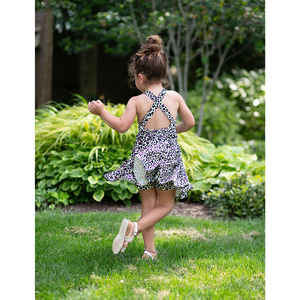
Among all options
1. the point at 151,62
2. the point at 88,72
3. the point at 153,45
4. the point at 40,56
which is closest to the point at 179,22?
the point at 40,56

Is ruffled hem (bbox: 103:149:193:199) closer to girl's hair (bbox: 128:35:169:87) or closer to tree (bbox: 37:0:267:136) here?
girl's hair (bbox: 128:35:169:87)

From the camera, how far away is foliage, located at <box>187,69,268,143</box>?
7.95 meters

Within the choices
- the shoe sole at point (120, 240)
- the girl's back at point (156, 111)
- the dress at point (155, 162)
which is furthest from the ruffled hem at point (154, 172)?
the shoe sole at point (120, 240)

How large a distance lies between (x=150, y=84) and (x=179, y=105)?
0.85 ft

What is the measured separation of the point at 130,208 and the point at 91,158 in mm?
727

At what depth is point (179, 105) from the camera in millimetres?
2568

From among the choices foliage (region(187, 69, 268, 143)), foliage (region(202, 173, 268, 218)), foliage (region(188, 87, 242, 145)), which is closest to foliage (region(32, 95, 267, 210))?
foliage (region(202, 173, 268, 218))

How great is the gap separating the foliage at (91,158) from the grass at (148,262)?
0.61 meters

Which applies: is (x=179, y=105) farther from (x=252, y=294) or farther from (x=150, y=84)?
(x=252, y=294)

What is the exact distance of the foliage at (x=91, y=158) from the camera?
400cm
